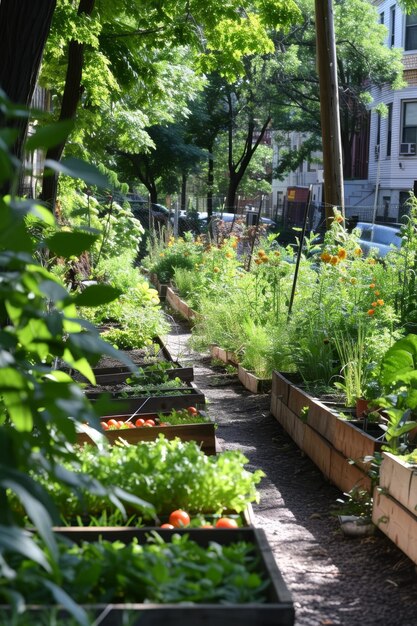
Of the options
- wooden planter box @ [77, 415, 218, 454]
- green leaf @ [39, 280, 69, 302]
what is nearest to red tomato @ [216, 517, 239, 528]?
green leaf @ [39, 280, 69, 302]

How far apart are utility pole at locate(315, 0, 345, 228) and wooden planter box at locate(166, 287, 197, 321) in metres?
3.50

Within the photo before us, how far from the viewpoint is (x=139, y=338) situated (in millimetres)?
10547

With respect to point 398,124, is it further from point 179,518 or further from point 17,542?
point 17,542

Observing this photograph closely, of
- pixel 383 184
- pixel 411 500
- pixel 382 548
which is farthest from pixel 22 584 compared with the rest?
pixel 383 184

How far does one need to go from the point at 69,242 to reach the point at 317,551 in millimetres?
3591

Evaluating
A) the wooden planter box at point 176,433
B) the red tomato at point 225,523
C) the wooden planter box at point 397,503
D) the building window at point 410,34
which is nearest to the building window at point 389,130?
the building window at point 410,34

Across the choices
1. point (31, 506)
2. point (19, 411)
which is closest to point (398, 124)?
point (19, 411)

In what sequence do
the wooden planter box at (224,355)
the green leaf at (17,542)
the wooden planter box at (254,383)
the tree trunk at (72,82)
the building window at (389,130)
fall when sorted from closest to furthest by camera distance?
the green leaf at (17,542) < the tree trunk at (72,82) < the wooden planter box at (254,383) < the wooden planter box at (224,355) < the building window at (389,130)

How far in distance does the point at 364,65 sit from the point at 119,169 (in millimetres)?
11941

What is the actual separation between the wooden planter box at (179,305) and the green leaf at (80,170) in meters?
13.1

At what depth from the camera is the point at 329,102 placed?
12742 millimetres

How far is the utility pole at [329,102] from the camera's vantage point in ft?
41.5

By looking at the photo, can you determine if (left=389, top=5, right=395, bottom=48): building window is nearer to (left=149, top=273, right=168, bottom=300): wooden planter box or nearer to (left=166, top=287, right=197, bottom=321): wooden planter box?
(left=149, top=273, right=168, bottom=300): wooden planter box

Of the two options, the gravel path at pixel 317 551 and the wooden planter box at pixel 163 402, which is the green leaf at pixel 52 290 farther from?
the wooden planter box at pixel 163 402
